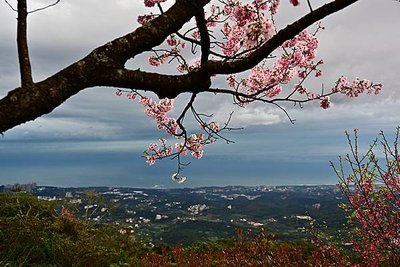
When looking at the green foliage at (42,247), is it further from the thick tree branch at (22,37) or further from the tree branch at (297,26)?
the tree branch at (297,26)

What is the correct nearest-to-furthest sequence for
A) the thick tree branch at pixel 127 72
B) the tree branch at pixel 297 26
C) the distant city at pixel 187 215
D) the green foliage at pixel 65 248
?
the thick tree branch at pixel 127 72, the tree branch at pixel 297 26, the green foliage at pixel 65 248, the distant city at pixel 187 215

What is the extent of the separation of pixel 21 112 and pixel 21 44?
0.54 metres

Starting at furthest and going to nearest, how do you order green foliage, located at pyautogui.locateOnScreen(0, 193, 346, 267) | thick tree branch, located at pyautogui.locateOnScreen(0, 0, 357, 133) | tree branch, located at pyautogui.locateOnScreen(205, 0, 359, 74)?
green foliage, located at pyautogui.locateOnScreen(0, 193, 346, 267) → tree branch, located at pyautogui.locateOnScreen(205, 0, 359, 74) → thick tree branch, located at pyautogui.locateOnScreen(0, 0, 357, 133)

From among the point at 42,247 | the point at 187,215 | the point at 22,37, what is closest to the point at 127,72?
the point at 22,37

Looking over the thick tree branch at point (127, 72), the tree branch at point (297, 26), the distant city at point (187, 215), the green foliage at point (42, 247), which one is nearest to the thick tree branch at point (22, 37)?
the thick tree branch at point (127, 72)

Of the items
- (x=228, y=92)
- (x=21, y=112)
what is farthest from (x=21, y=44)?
(x=228, y=92)

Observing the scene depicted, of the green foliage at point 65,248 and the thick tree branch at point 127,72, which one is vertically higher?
the thick tree branch at point 127,72

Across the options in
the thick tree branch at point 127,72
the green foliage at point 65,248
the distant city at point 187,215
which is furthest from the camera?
the distant city at point 187,215

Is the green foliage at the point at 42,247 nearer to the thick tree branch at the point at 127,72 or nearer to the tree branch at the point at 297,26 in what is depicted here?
the thick tree branch at the point at 127,72

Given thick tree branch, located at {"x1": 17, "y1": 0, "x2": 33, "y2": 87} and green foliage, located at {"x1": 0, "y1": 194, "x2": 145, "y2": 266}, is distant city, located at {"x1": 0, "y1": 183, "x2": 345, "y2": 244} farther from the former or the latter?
thick tree branch, located at {"x1": 17, "y1": 0, "x2": 33, "y2": 87}

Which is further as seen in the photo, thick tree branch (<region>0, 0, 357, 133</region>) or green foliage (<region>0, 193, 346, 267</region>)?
green foliage (<region>0, 193, 346, 267</region>)

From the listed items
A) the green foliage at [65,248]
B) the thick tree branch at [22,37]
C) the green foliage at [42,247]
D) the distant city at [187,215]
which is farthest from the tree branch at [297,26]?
the green foliage at [42,247]

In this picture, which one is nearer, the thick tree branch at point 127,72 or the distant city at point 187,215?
the thick tree branch at point 127,72

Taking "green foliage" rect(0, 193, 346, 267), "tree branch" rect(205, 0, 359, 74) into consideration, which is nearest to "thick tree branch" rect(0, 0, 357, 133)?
"tree branch" rect(205, 0, 359, 74)
